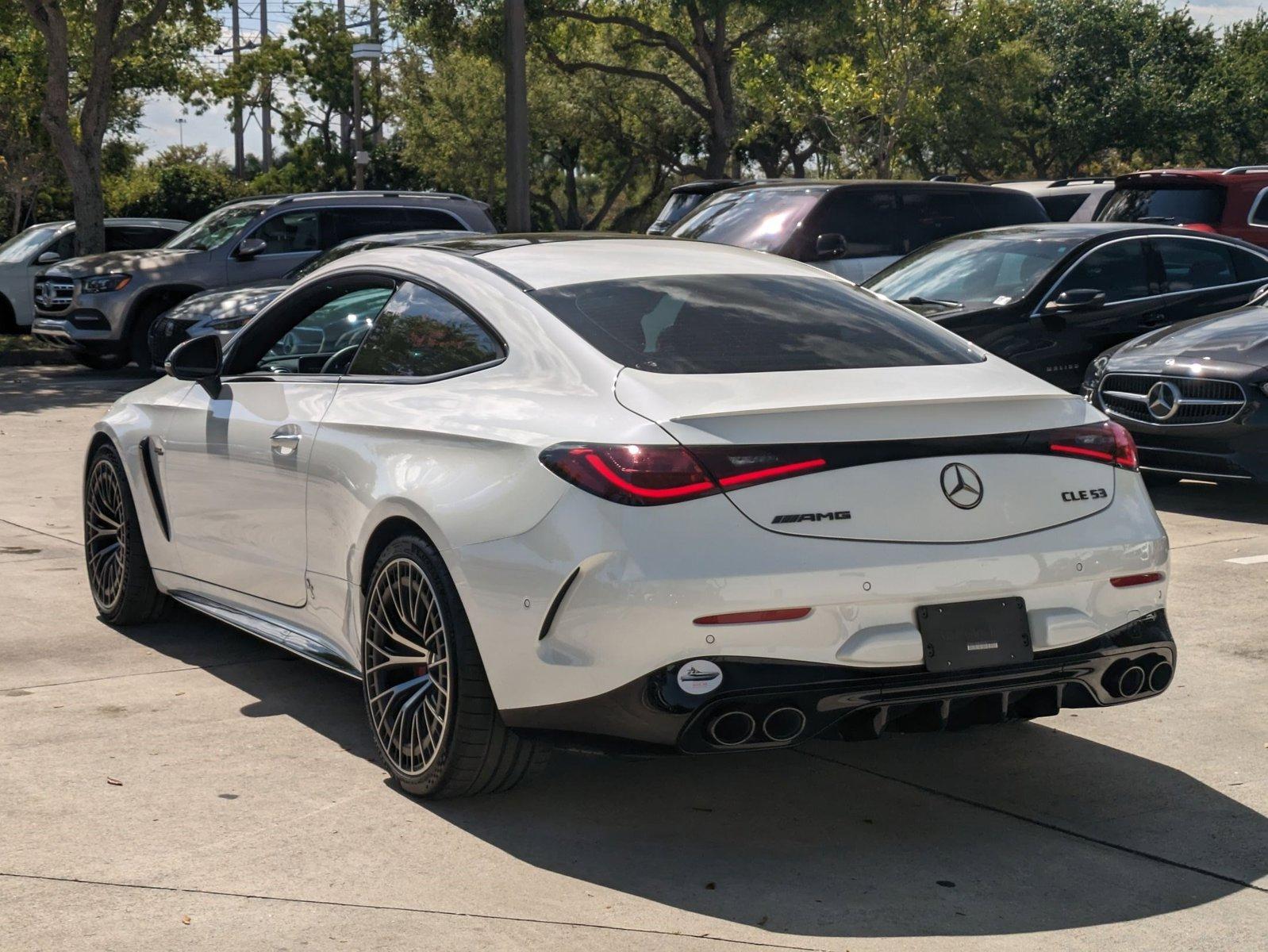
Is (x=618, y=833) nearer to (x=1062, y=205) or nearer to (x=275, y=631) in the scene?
(x=275, y=631)

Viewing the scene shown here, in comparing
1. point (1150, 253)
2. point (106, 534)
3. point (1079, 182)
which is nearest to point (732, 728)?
point (106, 534)

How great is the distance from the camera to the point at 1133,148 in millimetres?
54844

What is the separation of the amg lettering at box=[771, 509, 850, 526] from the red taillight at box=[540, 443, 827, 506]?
0.30ft

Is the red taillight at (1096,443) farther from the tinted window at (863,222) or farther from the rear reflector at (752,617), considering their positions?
the tinted window at (863,222)

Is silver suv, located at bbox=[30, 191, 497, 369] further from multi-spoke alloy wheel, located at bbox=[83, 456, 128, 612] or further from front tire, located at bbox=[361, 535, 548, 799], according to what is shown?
front tire, located at bbox=[361, 535, 548, 799]

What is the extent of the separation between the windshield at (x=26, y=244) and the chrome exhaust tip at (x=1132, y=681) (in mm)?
19734

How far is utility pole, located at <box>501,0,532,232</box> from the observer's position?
17188mm

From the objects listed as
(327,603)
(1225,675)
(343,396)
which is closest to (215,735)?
(327,603)

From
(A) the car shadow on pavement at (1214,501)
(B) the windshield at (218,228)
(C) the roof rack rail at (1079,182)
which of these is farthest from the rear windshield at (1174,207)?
(B) the windshield at (218,228)

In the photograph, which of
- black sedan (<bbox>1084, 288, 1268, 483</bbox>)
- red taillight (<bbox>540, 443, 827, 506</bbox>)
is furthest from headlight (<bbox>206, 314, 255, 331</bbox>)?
red taillight (<bbox>540, 443, 827, 506</bbox>)

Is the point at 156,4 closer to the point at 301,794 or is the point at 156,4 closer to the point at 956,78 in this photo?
the point at 301,794

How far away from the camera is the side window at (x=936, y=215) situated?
47.1 ft

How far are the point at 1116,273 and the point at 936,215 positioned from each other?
324 centimetres

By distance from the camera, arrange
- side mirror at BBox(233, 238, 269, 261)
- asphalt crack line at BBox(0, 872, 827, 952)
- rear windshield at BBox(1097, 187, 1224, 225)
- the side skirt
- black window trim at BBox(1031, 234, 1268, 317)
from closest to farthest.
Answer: asphalt crack line at BBox(0, 872, 827, 952)
the side skirt
black window trim at BBox(1031, 234, 1268, 317)
rear windshield at BBox(1097, 187, 1224, 225)
side mirror at BBox(233, 238, 269, 261)
